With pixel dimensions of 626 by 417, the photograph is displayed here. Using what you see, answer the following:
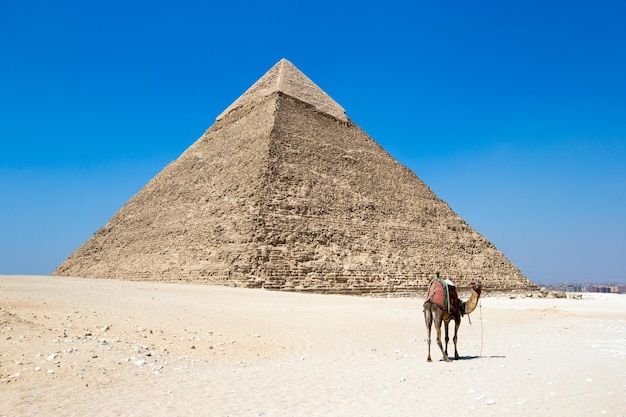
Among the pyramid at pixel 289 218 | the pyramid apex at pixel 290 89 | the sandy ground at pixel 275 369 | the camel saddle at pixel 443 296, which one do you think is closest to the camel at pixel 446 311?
the camel saddle at pixel 443 296

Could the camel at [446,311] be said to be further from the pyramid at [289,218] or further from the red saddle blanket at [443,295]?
the pyramid at [289,218]

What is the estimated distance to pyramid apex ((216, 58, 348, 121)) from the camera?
39938 mm

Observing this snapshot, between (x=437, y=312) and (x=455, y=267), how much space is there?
24616mm

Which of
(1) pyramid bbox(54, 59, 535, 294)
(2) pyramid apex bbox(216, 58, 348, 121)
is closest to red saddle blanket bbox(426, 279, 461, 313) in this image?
(1) pyramid bbox(54, 59, 535, 294)

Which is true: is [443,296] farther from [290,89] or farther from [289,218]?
[290,89]

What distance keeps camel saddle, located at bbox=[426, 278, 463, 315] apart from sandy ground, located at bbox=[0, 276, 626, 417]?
71 cm

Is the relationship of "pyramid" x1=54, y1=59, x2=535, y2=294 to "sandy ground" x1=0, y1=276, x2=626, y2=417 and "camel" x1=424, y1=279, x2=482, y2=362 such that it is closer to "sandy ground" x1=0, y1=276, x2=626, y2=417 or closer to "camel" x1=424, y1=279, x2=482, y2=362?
"sandy ground" x1=0, y1=276, x2=626, y2=417

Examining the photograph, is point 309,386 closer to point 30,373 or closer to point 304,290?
point 30,373

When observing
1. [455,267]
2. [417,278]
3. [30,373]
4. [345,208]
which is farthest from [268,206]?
[30,373]

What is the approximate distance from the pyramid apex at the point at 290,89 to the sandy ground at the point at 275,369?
102ft

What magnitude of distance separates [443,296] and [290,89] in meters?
34.1

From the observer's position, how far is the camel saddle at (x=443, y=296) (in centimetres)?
729

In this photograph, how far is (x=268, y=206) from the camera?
27.8 meters

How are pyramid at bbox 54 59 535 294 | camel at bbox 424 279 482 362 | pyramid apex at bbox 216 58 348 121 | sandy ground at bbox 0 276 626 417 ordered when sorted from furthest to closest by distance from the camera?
pyramid apex at bbox 216 58 348 121 < pyramid at bbox 54 59 535 294 < camel at bbox 424 279 482 362 < sandy ground at bbox 0 276 626 417
